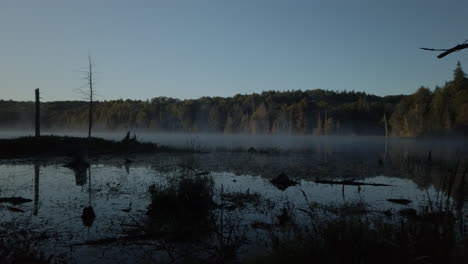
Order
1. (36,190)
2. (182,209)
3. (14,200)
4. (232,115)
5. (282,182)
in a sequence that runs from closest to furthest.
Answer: (182,209), (14,200), (36,190), (282,182), (232,115)

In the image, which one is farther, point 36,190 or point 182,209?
point 36,190

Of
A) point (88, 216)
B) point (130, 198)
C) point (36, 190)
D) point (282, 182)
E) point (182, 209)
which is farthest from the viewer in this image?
point (282, 182)

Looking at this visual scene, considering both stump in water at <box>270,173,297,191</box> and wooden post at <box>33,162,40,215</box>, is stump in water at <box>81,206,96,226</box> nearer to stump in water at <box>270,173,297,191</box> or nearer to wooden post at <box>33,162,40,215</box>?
wooden post at <box>33,162,40,215</box>

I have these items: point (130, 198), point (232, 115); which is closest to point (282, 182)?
point (130, 198)

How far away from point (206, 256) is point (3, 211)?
638 centimetres

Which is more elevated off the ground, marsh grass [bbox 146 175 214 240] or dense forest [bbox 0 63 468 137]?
dense forest [bbox 0 63 468 137]

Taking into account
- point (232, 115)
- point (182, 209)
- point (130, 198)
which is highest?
point (232, 115)

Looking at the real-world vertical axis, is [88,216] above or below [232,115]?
below

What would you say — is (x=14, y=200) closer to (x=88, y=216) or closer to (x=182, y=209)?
(x=88, y=216)

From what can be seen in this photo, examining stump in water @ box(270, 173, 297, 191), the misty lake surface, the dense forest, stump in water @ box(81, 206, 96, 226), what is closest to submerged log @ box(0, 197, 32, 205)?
the misty lake surface

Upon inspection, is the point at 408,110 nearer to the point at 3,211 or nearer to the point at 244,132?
the point at 244,132

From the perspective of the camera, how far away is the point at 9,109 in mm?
156625

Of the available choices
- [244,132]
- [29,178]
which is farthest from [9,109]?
[29,178]

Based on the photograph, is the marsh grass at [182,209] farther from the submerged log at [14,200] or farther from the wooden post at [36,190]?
the submerged log at [14,200]
